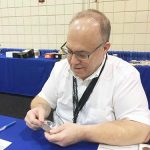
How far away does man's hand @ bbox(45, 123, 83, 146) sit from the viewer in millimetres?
900

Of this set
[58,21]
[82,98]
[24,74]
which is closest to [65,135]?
[82,98]

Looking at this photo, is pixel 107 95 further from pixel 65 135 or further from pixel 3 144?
pixel 3 144

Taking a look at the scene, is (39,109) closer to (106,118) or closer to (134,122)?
(106,118)

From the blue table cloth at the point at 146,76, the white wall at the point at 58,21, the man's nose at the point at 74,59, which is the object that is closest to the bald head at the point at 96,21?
the man's nose at the point at 74,59

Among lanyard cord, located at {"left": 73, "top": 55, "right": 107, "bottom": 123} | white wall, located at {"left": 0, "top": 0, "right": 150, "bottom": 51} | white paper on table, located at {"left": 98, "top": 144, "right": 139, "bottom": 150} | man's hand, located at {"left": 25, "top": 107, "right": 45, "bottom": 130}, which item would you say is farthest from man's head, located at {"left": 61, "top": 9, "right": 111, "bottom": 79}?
white wall, located at {"left": 0, "top": 0, "right": 150, "bottom": 51}

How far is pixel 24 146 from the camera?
37.2 inches

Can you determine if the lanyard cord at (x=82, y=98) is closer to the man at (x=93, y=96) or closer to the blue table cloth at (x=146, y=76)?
the man at (x=93, y=96)

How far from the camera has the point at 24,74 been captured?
3537 mm

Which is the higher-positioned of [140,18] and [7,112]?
[140,18]

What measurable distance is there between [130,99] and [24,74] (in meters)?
2.68

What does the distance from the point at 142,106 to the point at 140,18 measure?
2.32m

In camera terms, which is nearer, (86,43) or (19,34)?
(86,43)

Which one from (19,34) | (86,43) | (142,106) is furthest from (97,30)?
(19,34)

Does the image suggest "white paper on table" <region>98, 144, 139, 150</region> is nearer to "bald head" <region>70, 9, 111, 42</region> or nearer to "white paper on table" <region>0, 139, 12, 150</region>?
"white paper on table" <region>0, 139, 12, 150</region>
